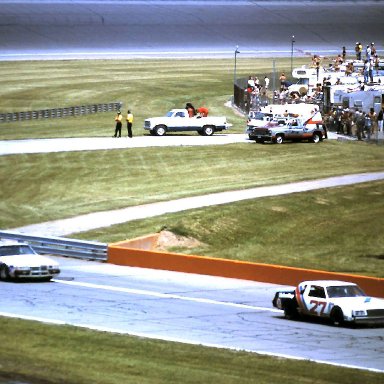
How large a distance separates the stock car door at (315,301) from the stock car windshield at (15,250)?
9.60 m

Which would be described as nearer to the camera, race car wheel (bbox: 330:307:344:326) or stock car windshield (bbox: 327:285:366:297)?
race car wheel (bbox: 330:307:344:326)

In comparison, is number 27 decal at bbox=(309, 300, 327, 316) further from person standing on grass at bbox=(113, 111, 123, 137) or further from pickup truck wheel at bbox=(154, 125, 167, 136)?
pickup truck wheel at bbox=(154, 125, 167, 136)

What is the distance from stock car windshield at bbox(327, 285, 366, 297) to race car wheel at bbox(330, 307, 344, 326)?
1.62ft

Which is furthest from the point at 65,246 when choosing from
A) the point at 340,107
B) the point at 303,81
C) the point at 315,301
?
the point at 303,81

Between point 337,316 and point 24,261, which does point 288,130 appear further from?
point 337,316

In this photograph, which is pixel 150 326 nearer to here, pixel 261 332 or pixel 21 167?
pixel 261 332

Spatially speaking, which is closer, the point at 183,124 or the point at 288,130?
the point at 288,130

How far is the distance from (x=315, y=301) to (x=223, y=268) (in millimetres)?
7428

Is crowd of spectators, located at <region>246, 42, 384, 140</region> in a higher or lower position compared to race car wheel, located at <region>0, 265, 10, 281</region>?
higher

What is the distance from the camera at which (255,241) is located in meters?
43.3

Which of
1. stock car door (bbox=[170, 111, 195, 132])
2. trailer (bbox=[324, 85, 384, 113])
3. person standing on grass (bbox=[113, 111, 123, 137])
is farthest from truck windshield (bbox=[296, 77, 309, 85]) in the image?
person standing on grass (bbox=[113, 111, 123, 137])

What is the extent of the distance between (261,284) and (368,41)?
82236mm

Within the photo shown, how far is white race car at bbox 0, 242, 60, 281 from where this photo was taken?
3462 centimetres

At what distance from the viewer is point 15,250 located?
36.0 m
